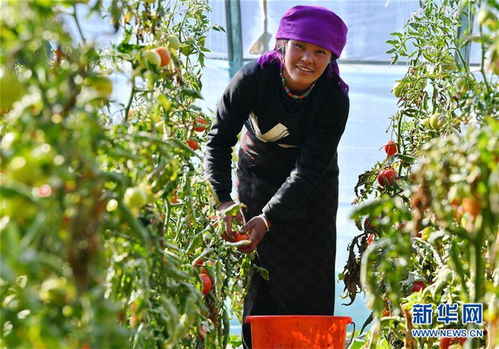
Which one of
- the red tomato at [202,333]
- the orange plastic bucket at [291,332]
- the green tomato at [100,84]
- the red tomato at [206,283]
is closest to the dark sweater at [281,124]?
the orange plastic bucket at [291,332]

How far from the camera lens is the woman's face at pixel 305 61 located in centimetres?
256

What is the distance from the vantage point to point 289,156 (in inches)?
112

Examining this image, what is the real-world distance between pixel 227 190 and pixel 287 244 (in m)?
0.32

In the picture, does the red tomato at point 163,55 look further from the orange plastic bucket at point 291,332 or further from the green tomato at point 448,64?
the green tomato at point 448,64

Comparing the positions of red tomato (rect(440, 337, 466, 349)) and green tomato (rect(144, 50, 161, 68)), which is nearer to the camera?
green tomato (rect(144, 50, 161, 68))

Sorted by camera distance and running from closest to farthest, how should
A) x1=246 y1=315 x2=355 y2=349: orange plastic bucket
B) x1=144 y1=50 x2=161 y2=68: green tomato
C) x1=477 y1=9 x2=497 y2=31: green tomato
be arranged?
x1=477 y1=9 x2=497 y2=31: green tomato, x1=144 y1=50 x2=161 y2=68: green tomato, x1=246 y1=315 x2=355 y2=349: orange plastic bucket

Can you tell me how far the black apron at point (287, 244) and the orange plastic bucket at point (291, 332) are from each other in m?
0.42

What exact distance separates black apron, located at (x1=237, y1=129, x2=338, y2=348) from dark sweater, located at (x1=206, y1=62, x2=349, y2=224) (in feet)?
0.46

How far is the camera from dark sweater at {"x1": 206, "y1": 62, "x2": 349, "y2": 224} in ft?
8.77

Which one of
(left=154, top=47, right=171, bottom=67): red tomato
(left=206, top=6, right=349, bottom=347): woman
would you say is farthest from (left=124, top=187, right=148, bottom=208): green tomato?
(left=206, top=6, right=349, bottom=347): woman

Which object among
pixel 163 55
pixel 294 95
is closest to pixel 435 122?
pixel 294 95

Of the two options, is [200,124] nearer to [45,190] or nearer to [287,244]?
[287,244]

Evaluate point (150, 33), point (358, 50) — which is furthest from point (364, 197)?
point (358, 50)

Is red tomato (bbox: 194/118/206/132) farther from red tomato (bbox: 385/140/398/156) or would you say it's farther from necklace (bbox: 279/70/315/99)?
red tomato (bbox: 385/140/398/156)
